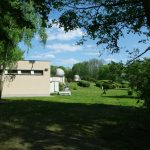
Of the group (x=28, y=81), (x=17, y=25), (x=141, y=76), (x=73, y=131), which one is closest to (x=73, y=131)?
(x=73, y=131)

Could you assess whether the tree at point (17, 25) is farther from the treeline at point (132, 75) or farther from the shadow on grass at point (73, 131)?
the shadow on grass at point (73, 131)

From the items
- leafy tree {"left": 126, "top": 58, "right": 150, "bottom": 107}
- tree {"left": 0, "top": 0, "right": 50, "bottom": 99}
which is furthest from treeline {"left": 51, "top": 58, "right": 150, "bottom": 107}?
tree {"left": 0, "top": 0, "right": 50, "bottom": 99}

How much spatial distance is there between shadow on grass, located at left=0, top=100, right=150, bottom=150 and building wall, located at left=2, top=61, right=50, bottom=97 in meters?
29.0

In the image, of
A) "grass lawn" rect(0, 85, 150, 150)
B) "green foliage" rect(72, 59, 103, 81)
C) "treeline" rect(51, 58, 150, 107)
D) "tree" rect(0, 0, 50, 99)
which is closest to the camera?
"grass lawn" rect(0, 85, 150, 150)

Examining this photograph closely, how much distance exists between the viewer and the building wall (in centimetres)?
4638

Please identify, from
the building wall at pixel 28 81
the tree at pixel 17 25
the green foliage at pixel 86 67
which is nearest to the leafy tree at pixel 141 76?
the tree at pixel 17 25

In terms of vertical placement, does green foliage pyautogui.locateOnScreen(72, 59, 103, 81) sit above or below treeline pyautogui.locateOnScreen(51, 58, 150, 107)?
above

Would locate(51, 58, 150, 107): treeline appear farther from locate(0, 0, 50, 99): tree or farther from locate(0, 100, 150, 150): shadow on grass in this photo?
locate(0, 0, 50, 99): tree

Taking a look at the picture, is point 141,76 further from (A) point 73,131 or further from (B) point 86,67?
(B) point 86,67

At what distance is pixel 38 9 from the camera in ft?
46.9

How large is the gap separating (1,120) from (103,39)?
195 inches

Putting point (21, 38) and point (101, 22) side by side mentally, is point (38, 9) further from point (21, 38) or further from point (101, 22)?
point (21, 38)

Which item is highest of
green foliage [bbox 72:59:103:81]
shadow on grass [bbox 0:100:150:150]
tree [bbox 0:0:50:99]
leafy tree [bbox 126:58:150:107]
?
green foliage [bbox 72:59:103:81]

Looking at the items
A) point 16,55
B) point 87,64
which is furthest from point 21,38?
point 87,64
